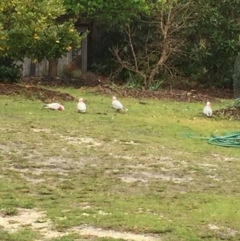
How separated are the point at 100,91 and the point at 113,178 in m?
10.4

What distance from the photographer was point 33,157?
820 cm

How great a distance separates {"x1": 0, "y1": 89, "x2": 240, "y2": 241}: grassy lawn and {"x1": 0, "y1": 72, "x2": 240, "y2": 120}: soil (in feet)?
6.83

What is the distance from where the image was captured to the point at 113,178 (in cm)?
727

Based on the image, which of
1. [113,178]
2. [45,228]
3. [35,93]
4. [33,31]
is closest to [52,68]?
[35,93]

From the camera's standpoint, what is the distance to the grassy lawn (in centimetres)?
530

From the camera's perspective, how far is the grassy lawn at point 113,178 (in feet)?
17.4

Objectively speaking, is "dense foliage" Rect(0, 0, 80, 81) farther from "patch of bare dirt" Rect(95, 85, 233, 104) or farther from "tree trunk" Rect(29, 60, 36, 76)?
"tree trunk" Rect(29, 60, 36, 76)

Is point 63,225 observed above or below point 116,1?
below

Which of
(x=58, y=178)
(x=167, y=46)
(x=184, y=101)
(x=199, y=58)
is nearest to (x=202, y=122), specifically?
(x=184, y=101)

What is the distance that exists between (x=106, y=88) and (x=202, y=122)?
5.99m

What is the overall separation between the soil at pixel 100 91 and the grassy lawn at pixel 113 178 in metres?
2.08

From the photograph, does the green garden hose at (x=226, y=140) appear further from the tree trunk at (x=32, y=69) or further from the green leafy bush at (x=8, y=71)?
the tree trunk at (x=32, y=69)

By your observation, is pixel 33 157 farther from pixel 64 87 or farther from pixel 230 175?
pixel 64 87

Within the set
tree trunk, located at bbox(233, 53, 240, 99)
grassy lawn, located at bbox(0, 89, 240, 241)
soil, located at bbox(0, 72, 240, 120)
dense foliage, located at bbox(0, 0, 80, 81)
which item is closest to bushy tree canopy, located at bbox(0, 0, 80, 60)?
dense foliage, located at bbox(0, 0, 80, 81)
